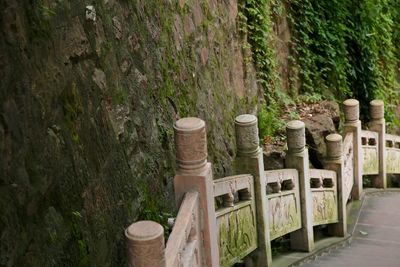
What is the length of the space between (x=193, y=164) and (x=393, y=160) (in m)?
7.48

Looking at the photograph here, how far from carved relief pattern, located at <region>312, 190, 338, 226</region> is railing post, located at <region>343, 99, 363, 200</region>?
1.54 metres

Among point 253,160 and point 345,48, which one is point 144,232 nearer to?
point 253,160

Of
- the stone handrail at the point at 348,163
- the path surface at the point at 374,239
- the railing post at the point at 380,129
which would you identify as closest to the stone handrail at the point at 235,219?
the path surface at the point at 374,239

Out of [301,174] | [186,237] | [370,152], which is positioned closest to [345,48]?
[370,152]

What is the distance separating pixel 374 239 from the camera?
8.94 metres

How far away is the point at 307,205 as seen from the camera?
8.09m

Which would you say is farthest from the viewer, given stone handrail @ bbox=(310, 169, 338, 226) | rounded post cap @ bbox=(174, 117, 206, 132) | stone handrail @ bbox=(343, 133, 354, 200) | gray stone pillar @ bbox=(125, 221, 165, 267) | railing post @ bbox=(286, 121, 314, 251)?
stone handrail @ bbox=(343, 133, 354, 200)

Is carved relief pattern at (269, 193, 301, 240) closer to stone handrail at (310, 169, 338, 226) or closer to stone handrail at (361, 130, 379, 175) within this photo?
stone handrail at (310, 169, 338, 226)

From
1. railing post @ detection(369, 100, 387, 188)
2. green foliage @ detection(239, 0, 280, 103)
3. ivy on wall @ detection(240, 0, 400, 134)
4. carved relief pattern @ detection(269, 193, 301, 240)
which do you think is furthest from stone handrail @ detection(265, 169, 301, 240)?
railing post @ detection(369, 100, 387, 188)

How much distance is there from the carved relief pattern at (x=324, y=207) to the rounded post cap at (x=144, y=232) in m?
4.91

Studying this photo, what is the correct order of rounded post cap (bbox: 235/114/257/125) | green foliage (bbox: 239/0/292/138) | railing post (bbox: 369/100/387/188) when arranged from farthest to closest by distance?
1. railing post (bbox: 369/100/387/188)
2. green foliage (bbox: 239/0/292/138)
3. rounded post cap (bbox: 235/114/257/125)

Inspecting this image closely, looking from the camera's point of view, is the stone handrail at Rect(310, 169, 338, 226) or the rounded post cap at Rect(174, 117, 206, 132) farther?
the stone handrail at Rect(310, 169, 338, 226)

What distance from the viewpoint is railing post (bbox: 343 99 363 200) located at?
10258mm

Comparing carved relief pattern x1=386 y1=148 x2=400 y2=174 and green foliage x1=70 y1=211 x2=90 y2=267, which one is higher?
green foliage x1=70 y1=211 x2=90 y2=267
